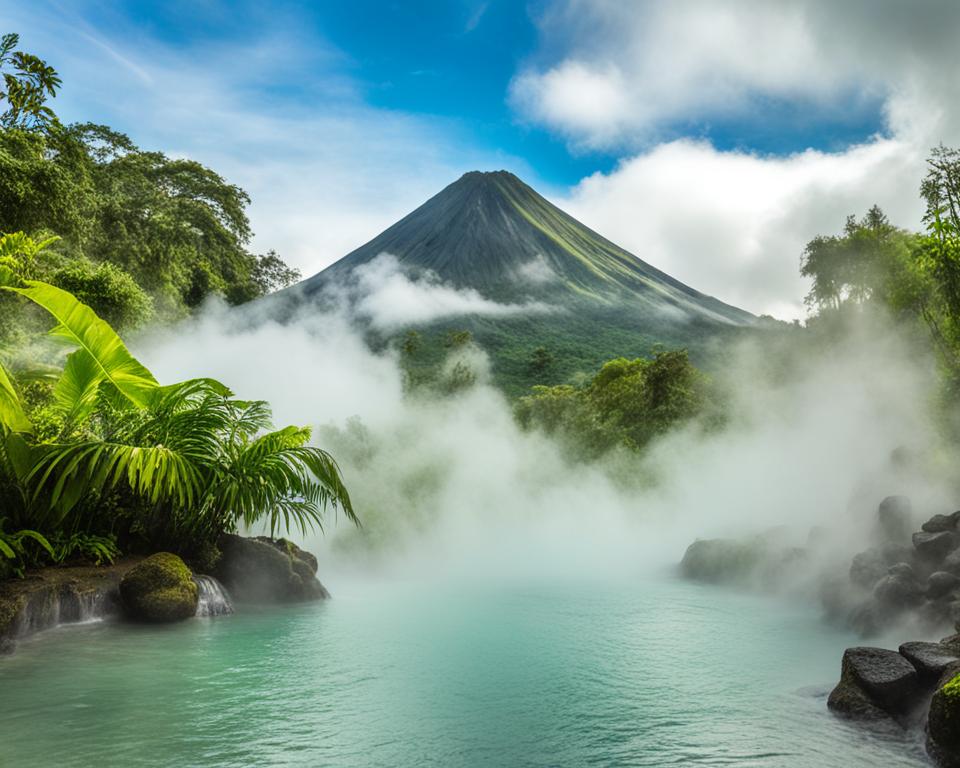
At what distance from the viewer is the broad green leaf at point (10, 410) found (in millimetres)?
7402

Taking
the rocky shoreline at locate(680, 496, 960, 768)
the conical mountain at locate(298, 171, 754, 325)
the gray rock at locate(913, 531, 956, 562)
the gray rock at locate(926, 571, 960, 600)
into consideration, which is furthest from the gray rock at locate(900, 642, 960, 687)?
the conical mountain at locate(298, 171, 754, 325)

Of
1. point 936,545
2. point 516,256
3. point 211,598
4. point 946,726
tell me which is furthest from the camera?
point 516,256

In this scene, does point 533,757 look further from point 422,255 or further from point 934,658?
point 422,255

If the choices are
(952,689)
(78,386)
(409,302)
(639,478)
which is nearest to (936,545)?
(952,689)

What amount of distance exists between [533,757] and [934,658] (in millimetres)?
3586

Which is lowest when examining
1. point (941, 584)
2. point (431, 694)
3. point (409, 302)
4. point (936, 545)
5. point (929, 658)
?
point (431, 694)

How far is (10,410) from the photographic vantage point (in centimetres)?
780

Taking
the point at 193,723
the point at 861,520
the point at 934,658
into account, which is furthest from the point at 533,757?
the point at 861,520

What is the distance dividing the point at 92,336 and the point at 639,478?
863 inches

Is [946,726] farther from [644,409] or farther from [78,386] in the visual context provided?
[644,409]

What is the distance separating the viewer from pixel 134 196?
35781 millimetres

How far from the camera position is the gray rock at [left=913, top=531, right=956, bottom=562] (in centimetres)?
955

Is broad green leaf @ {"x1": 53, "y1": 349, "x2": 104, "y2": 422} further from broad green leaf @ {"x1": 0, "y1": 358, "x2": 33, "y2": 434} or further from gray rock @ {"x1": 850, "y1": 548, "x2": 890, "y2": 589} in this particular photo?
gray rock @ {"x1": 850, "y1": 548, "x2": 890, "y2": 589}

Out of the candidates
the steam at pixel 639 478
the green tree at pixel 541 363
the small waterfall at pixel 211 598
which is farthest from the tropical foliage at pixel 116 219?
the green tree at pixel 541 363
